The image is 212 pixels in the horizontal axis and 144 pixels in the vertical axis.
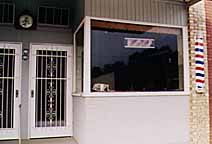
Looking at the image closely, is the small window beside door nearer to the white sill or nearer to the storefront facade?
the storefront facade

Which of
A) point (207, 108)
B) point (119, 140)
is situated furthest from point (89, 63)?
point (207, 108)

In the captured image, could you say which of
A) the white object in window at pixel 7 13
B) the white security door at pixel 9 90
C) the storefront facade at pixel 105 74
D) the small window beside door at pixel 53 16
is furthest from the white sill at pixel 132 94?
the white object in window at pixel 7 13

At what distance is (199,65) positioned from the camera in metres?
5.30

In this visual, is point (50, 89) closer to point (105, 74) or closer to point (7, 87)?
point (7, 87)

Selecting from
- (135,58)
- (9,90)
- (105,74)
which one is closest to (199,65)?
(135,58)

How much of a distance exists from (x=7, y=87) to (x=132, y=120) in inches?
109

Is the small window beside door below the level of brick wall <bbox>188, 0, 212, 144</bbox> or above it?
above

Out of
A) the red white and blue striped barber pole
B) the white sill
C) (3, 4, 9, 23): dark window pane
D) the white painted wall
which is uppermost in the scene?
(3, 4, 9, 23): dark window pane

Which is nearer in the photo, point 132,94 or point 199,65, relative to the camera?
point 132,94

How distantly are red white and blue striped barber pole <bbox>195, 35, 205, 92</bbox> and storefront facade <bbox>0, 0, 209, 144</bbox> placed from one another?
1.7 inches

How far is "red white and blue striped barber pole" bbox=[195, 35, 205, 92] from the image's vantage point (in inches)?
208

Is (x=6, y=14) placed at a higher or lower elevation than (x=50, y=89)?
higher

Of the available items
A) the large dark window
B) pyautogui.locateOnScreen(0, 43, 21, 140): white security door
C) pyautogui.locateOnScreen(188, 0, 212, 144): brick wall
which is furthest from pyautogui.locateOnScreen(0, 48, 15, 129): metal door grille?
pyautogui.locateOnScreen(188, 0, 212, 144): brick wall

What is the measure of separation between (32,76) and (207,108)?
3.97 metres
